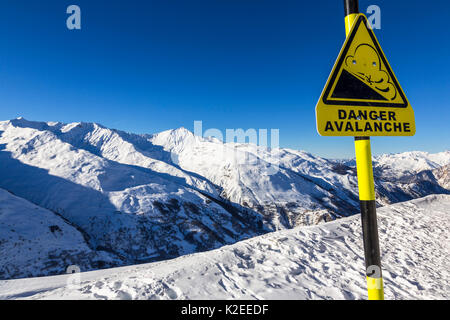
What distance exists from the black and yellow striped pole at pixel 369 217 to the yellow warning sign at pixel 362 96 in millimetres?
217

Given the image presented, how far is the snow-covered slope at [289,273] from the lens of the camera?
457cm

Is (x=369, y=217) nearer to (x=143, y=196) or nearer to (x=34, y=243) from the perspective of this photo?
(x=34, y=243)

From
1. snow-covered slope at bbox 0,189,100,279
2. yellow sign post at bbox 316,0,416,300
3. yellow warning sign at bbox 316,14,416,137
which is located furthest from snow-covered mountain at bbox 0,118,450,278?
yellow warning sign at bbox 316,14,416,137

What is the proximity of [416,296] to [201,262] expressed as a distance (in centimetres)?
509

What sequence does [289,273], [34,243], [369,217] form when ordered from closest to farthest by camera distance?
[369,217]
[289,273]
[34,243]

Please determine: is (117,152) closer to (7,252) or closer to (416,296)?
(7,252)

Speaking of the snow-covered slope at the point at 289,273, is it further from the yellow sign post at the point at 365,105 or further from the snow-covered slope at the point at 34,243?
the snow-covered slope at the point at 34,243

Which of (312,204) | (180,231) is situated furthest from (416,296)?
(312,204)

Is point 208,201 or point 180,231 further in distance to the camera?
point 208,201

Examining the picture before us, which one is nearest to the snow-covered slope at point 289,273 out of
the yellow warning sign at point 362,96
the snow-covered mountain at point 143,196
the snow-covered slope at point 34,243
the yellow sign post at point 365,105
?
the yellow sign post at point 365,105

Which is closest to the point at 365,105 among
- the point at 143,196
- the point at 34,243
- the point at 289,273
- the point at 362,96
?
the point at 362,96

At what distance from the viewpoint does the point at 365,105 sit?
2398 mm

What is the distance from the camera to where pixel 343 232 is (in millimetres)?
8578

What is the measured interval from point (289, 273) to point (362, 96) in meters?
4.69
